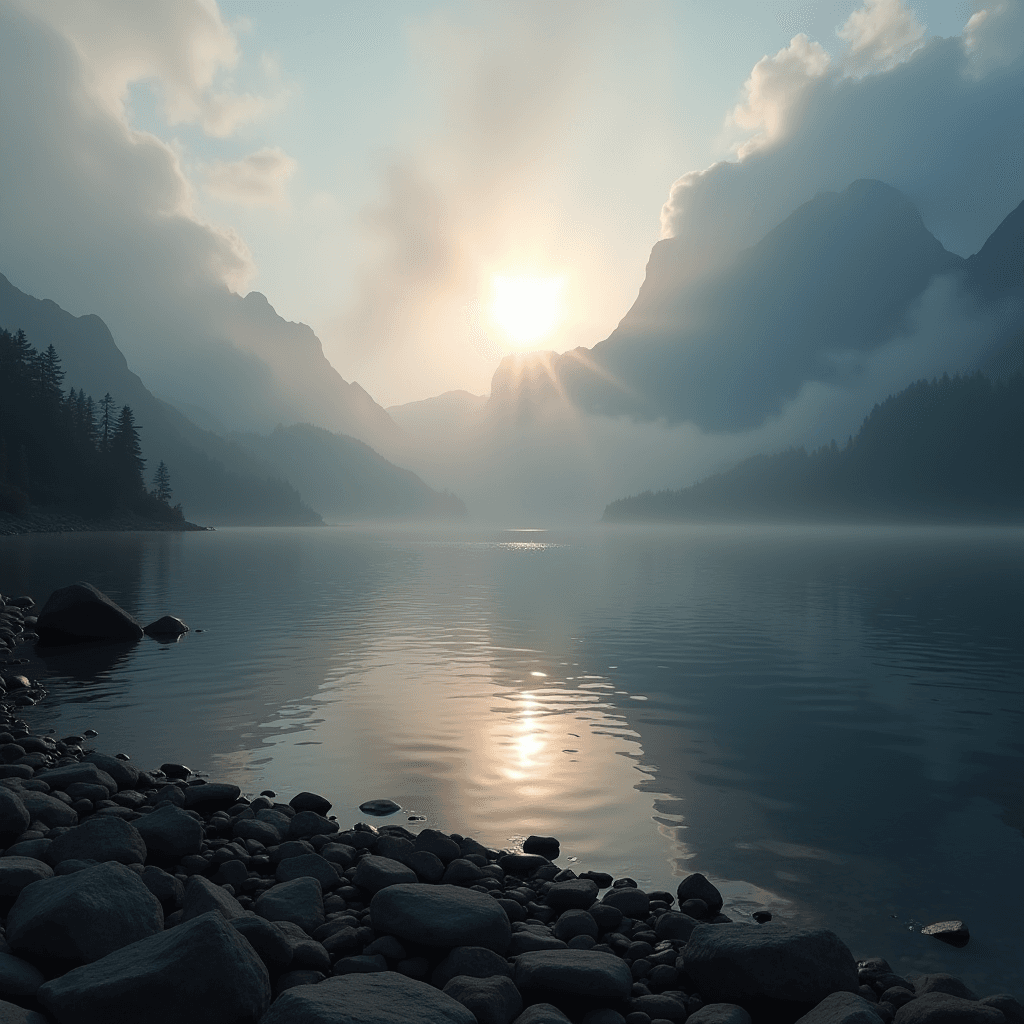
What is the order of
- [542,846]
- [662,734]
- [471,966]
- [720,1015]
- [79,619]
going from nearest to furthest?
[720,1015], [471,966], [542,846], [662,734], [79,619]

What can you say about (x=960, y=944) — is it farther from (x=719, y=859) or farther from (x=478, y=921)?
(x=478, y=921)

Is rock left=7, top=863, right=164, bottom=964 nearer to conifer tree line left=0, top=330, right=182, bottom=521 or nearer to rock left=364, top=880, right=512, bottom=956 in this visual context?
rock left=364, top=880, right=512, bottom=956

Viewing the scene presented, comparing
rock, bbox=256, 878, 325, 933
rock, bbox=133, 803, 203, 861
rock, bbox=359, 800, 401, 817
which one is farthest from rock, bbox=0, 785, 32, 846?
rock, bbox=359, 800, 401, 817

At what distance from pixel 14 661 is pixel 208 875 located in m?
23.1

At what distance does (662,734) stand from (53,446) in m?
182

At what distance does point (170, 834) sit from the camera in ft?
38.2

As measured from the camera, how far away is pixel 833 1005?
7957mm

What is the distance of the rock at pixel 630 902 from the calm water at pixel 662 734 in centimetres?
127

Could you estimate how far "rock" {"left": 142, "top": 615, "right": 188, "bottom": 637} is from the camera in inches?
1455

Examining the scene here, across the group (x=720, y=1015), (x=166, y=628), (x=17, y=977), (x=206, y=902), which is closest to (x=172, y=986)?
(x=17, y=977)

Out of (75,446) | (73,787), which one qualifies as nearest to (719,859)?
(73,787)

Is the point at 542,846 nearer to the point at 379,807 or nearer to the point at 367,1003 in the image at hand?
the point at 379,807

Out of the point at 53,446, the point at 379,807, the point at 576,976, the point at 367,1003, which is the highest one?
the point at 53,446

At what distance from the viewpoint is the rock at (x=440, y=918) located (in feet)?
29.8
